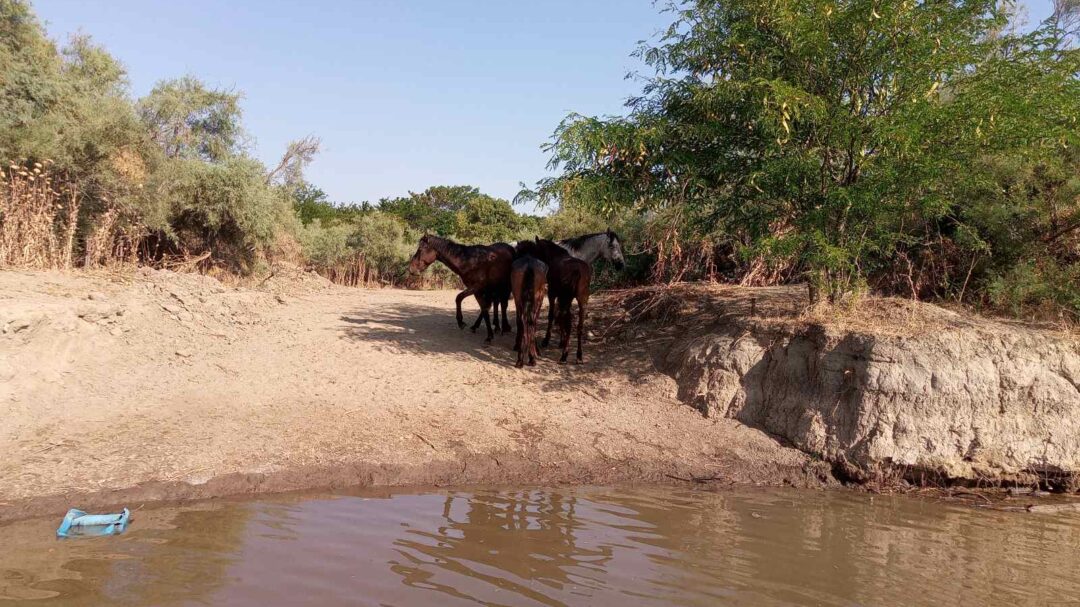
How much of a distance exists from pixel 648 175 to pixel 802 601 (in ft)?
21.3

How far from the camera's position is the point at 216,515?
522 cm

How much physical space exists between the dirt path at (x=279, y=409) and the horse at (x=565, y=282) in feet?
1.91

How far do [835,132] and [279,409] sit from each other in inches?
292

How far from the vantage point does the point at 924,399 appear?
24.4ft

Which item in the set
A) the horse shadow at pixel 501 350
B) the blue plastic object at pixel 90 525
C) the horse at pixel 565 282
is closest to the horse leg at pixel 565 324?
the horse at pixel 565 282

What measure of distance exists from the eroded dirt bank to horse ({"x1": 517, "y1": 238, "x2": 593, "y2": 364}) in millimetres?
2465

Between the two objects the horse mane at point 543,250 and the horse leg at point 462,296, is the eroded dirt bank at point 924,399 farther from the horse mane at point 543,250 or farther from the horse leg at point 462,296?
the horse leg at point 462,296

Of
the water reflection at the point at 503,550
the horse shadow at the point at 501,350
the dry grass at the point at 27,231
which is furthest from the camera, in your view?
the horse shadow at the point at 501,350

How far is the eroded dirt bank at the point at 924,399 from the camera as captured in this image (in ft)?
24.0

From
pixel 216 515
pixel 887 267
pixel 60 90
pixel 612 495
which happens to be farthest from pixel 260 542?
pixel 60 90

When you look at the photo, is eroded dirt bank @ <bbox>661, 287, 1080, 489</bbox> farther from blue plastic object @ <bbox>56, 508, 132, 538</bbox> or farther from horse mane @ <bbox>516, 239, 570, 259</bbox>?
blue plastic object @ <bbox>56, 508, 132, 538</bbox>

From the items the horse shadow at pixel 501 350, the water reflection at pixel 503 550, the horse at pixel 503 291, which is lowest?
the water reflection at pixel 503 550

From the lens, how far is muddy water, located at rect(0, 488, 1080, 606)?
4031 millimetres

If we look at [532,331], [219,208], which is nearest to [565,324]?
[532,331]
